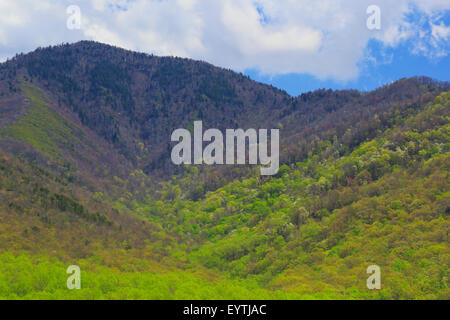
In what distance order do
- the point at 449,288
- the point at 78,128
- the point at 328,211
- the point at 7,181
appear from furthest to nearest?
the point at 78,128, the point at 328,211, the point at 7,181, the point at 449,288

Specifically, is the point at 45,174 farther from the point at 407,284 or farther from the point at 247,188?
the point at 407,284

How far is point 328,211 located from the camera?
81750mm

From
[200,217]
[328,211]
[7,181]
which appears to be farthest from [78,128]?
[328,211]

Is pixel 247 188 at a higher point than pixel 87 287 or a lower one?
higher

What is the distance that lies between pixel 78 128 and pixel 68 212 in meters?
125

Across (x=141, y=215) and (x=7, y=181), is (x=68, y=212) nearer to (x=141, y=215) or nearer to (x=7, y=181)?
(x=7, y=181)

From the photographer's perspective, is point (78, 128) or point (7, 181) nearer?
point (7, 181)

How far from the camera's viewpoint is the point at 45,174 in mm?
99188

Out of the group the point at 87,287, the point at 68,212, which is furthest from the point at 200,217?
the point at 87,287

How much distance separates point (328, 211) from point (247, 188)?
154 feet

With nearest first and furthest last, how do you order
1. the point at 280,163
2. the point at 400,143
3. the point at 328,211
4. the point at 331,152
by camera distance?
1. the point at 328,211
2. the point at 400,143
3. the point at 331,152
4. the point at 280,163
